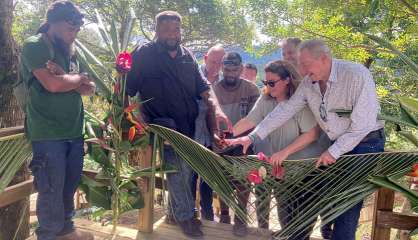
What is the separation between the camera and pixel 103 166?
104 inches

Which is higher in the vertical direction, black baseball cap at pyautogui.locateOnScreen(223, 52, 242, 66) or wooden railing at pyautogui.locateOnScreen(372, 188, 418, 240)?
black baseball cap at pyautogui.locateOnScreen(223, 52, 242, 66)

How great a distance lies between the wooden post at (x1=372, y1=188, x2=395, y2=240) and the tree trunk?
2959mm

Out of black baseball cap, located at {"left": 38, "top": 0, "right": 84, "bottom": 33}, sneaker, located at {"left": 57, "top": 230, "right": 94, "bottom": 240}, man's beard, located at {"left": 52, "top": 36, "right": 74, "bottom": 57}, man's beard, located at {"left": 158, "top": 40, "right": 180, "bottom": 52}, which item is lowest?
sneaker, located at {"left": 57, "top": 230, "right": 94, "bottom": 240}

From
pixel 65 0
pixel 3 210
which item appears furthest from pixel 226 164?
pixel 3 210

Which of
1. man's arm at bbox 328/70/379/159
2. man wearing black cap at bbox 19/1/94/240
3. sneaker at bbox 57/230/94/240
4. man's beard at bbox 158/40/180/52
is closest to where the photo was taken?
man's arm at bbox 328/70/379/159

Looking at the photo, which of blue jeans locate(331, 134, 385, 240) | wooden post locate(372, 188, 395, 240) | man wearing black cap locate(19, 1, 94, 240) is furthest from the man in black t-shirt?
wooden post locate(372, 188, 395, 240)

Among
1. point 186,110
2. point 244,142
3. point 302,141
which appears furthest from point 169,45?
point 302,141

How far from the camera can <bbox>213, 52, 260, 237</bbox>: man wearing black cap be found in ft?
11.3

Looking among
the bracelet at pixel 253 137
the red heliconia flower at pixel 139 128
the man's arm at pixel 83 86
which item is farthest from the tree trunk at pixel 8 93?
the bracelet at pixel 253 137

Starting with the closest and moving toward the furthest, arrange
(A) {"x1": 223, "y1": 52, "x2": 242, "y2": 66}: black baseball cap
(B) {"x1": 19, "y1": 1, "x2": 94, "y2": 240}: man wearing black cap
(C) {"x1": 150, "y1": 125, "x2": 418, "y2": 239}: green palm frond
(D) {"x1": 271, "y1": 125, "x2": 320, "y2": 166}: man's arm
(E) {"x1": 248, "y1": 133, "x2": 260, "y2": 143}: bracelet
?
1. (C) {"x1": 150, "y1": 125, "x2": 418, "y2": 239}: green palm frond
2. (B) {"x1": 19, "y1": 1, "x2": 94, "y2": 240}: man wearing black cap
3. (D) {"x1": 271, "y1": 125, "x2": 320, "y2": 166}: man's arm
4. (E) {"x1": 248, "y1": 133, "x2": 260, "y2": 143}: bracelet
5. (A) {"x1": 223, "y1": 52, "x2": 242, "y2": 66}: black baseball cap

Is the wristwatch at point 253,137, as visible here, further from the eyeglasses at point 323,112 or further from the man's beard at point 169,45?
the man's beard at point 169,45

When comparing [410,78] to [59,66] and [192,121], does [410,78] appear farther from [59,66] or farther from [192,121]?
[59,66]

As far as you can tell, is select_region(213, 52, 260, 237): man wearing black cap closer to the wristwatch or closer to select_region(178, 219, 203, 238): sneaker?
select_region(178, 219, 203, 238): sneaker

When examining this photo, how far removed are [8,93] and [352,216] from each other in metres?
3.20
